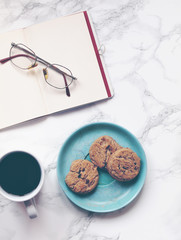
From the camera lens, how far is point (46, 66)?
93 centimetres

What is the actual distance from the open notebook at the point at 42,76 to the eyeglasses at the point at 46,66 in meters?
0.01

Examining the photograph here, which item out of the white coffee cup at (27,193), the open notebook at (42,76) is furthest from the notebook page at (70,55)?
the white coffee cup at (27,193)

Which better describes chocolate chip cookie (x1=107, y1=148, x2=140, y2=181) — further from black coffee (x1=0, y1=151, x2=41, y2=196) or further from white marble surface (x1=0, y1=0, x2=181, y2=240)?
black coffee (x1=0, y1=151, x2=41, y2=196)

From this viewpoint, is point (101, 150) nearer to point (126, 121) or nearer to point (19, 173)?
point (126, 121)

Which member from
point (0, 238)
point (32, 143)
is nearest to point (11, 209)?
point (0, 238)

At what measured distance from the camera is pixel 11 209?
91 centimetres

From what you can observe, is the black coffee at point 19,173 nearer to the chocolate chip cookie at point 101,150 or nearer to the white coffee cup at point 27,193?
the white coffee cup at point 27,193

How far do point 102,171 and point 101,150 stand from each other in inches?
3.2

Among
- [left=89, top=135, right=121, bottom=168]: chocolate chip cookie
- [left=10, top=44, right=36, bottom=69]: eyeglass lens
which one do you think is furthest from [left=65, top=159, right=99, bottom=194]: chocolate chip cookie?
[left=10, top=44, right=36, bottom=69]: eyeglass lens

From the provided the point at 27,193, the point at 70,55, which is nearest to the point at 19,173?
the point at 27,193

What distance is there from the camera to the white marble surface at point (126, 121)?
3.01 feet

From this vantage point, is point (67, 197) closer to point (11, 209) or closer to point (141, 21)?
point (11, 209)

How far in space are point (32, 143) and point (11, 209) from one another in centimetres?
23

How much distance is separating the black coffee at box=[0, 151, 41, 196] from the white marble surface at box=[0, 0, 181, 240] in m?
0.12
